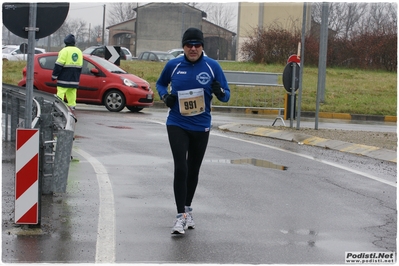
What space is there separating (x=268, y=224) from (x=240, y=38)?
58197mm

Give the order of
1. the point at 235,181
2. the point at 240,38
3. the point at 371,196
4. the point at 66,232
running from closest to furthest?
the point at 66,232 < the point at 371,196 < the point at 235,181 < the point at 240,38

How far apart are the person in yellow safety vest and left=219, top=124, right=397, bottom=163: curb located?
133 inches

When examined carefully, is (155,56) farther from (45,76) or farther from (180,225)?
(180,225)

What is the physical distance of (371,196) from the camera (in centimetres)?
892

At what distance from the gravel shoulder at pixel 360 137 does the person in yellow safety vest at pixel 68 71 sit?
14.4 feet

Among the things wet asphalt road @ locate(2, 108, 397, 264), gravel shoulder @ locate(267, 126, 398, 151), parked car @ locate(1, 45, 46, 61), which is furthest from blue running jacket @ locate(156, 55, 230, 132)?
parked car @ locate(1, 45, 46, 61)

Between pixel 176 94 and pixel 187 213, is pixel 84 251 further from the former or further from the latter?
pixel 176 94

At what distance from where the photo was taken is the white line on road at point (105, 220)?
5977 millimetres

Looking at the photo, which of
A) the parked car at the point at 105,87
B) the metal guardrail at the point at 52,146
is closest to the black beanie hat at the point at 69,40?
the parked car at the point at 105,87

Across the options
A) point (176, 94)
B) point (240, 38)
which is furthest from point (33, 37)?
point (240, 38)

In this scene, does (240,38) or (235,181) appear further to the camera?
(240,38)

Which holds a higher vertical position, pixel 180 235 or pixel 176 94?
pixel 176 94

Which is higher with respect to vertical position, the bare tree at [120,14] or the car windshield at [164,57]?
the bare tree at [120,14]

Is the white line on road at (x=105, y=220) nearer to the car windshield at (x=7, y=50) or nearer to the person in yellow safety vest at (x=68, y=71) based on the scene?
the person in yellow safety vest at (x=68, y=71)
